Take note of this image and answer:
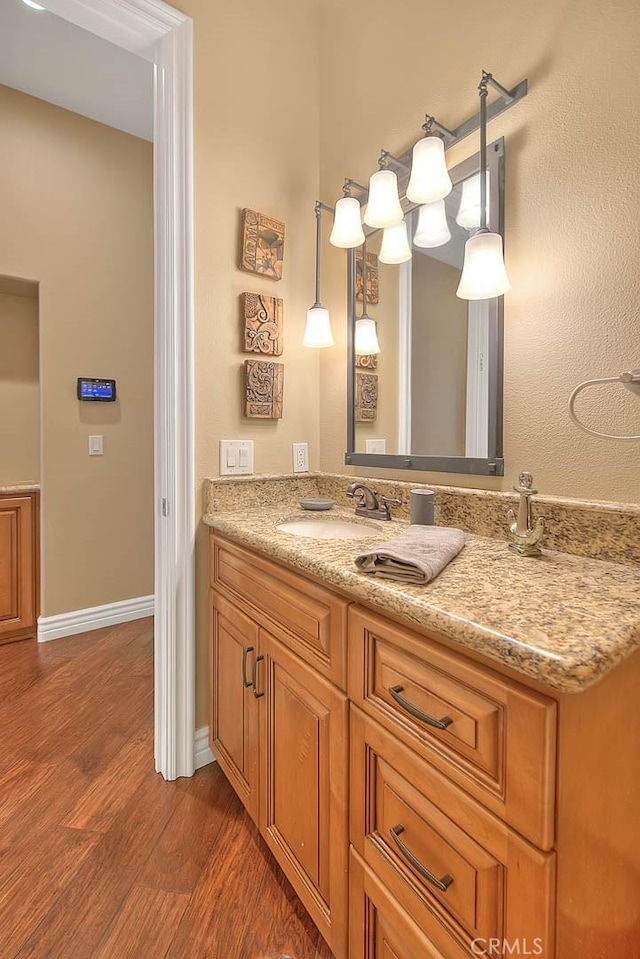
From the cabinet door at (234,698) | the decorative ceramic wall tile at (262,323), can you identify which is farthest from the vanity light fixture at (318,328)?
the cabinet door at (234,698)

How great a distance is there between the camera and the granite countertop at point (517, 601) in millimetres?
551

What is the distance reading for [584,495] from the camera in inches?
42.5

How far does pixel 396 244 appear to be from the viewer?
5.10 feet

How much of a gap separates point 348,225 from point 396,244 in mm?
200

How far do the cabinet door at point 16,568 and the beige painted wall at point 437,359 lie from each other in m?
2.39

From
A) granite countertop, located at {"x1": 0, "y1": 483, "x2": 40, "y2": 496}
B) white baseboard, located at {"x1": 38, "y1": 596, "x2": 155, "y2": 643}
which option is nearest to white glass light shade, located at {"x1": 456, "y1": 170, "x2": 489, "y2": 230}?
granite countertop, located at {"x1": 0, "y1": 483, "x2": 40, "y2": 496}

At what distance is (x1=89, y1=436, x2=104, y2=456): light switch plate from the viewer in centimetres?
288

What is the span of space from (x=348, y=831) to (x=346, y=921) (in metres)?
0.19

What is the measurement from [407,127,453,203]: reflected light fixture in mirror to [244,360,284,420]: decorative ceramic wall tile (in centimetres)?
77

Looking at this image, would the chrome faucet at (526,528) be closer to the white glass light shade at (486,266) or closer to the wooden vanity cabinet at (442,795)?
the wooden vanity cabinet at (442,795)

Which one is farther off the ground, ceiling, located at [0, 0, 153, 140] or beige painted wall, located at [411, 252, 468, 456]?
ceiling, located at [0, 0, 153, 140]

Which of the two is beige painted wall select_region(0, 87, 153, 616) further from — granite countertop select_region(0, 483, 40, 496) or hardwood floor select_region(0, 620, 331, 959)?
hardwood floor select_region(0, 620, 331, 959)

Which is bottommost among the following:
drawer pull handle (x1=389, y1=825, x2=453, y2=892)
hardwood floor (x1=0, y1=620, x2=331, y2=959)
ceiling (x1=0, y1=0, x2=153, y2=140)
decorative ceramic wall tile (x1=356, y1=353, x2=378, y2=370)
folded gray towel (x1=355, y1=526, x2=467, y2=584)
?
hardwood floor (x1=0, y1=620, x2=331, y2=959)

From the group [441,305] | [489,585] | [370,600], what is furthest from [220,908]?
[441,305]
